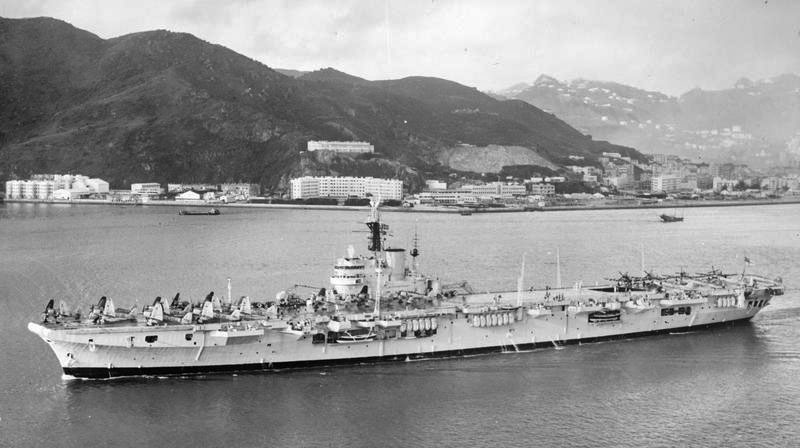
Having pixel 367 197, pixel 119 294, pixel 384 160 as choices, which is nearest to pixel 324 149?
pixel 384 160

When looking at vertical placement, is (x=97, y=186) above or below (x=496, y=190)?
above

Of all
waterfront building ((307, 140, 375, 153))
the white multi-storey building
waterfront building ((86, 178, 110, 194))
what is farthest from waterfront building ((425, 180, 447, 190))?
waterfront building ((86, 178, 110, 194))

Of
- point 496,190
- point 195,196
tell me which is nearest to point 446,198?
point 496,190

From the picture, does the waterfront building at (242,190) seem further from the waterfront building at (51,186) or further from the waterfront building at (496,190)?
the waterfront building at (496,190)

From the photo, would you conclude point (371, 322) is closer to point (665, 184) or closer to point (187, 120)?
point (187, 120)

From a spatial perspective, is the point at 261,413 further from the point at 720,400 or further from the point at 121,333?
the point at 720,400

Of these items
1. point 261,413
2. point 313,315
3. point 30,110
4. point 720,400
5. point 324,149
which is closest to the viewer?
point 261,413
